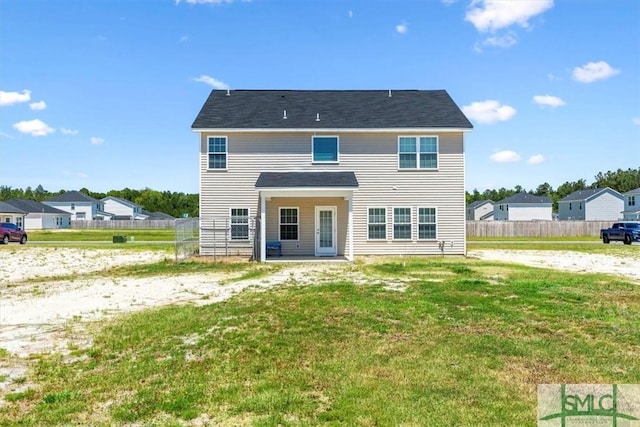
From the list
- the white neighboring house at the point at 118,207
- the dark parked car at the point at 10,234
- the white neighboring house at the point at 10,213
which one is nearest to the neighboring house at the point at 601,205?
the dark parked car at the point at 10,234

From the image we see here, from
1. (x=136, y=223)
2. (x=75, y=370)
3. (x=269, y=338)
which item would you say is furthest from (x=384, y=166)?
(x=136, y=223)

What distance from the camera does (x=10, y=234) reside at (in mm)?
34125

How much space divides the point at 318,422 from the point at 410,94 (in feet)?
74.4

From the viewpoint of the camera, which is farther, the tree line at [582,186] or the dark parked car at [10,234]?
the tree line at [582,186]

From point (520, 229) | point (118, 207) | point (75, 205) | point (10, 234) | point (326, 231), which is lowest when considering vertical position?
point (10, 234)

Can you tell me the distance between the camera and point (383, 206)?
2125 centimetres

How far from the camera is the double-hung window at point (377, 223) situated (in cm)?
2122

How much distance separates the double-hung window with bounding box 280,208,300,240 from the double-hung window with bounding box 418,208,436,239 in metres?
5.66

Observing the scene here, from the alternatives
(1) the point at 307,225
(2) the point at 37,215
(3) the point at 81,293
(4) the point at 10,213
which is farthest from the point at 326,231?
(2) the point at 37,215

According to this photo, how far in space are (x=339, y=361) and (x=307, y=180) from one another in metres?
14.5

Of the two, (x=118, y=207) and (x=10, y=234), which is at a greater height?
(x=118, y=207)

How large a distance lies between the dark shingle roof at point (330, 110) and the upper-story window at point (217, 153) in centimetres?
65

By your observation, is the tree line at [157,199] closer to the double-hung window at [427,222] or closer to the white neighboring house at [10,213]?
A: the white neighboring house at [10,213]

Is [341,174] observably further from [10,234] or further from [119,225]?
[119,225]
